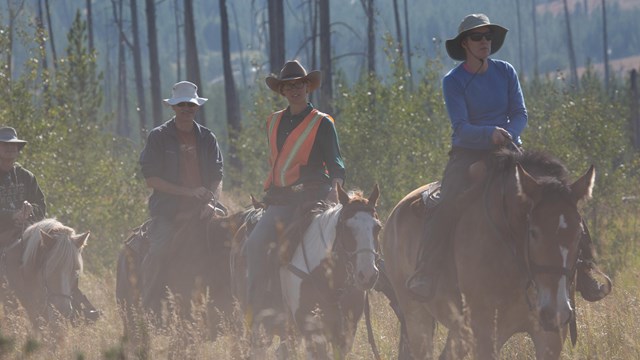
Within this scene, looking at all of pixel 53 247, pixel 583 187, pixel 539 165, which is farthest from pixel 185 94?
pixel 583 187

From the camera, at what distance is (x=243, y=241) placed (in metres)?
10.2

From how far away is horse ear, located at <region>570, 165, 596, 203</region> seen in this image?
7.27 m

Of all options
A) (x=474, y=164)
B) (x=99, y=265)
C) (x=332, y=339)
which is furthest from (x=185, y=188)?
(x=99, y=265)

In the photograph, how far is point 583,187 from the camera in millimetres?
7281

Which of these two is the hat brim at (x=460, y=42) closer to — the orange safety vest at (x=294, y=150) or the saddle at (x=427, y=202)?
the saddle at (x=427, y=202)

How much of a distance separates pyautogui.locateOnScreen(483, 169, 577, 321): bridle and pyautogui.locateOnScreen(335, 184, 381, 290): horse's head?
82 centimetres

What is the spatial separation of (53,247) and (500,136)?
4.88 m

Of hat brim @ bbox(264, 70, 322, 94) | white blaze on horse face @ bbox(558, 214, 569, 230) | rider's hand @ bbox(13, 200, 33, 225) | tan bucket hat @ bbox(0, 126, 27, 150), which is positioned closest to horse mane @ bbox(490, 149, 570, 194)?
white blaze on horse face @ bbox(558, 214, 569, 230)

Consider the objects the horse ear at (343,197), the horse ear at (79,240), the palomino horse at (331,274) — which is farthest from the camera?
the horse ear at (79,240)

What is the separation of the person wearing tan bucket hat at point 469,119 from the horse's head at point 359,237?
41cm

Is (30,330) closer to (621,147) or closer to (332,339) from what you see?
(332,339)

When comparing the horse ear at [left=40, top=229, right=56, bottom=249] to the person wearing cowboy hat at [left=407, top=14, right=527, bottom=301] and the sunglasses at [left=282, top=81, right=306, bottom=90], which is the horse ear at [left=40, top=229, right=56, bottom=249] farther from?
the person wearing cowboy hat at [left=407, top=14, right=527, bottom=301]

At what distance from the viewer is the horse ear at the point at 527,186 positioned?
7.32 m

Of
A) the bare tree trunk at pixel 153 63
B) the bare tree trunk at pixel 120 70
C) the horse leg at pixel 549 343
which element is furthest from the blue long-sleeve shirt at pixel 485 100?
the bare tree trunk at pixel 120 70
